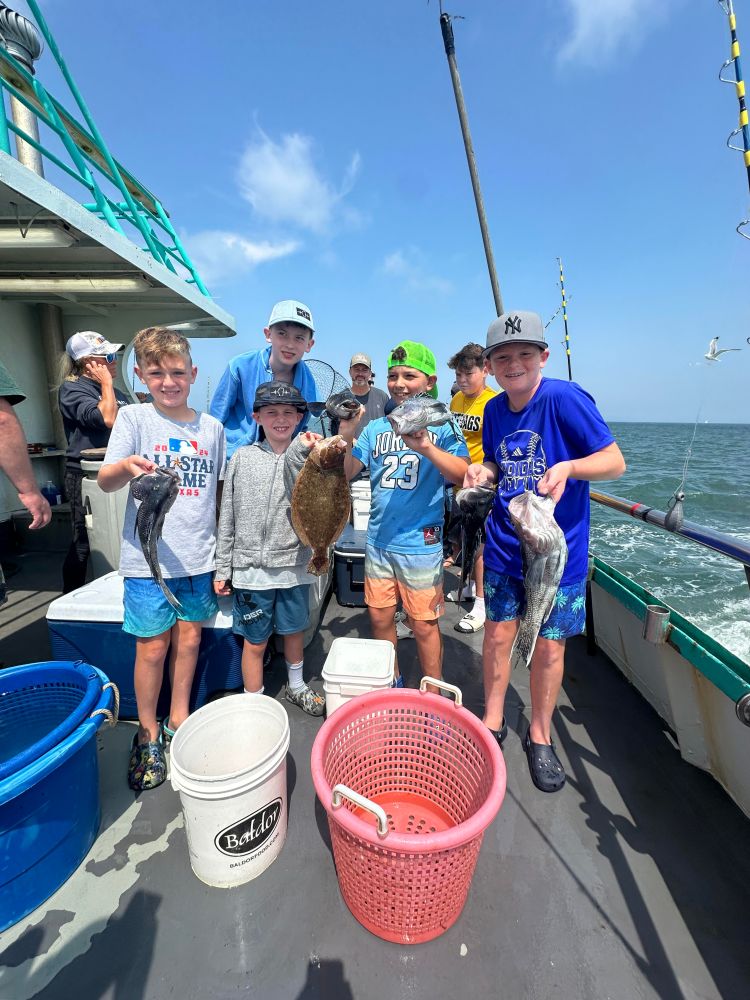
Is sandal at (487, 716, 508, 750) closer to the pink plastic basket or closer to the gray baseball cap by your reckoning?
the pink plastic basket

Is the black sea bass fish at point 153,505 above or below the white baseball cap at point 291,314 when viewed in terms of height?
below

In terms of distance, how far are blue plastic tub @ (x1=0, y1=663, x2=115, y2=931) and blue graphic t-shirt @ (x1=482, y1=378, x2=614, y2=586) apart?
2527 millimetres

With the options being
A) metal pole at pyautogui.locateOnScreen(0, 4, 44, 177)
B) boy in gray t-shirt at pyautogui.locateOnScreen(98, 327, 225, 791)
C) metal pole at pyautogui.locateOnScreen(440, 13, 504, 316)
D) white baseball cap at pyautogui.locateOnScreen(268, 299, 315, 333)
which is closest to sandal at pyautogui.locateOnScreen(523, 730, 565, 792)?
boy in gray t-shirt at pyautogui.locateOnScreen(98, 327, 225, 791)

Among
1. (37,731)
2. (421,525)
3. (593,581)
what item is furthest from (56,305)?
(593,581)

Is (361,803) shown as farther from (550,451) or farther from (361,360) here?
(361,360)

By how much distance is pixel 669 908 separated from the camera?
2.08 metres

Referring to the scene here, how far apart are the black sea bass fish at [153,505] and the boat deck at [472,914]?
146cm

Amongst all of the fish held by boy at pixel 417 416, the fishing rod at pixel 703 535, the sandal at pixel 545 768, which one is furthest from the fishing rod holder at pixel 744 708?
the fish held by boy at pixel 417 416

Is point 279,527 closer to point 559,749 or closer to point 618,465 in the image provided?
point 618,465

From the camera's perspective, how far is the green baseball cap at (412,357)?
122 inches

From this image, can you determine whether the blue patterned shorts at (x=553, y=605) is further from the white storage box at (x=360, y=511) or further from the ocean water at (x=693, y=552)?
the white storage box at (x=360, y=511)

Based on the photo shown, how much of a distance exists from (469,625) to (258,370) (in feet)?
11.2

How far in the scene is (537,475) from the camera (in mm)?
2598

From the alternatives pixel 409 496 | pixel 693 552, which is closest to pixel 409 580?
pixel 409 496
